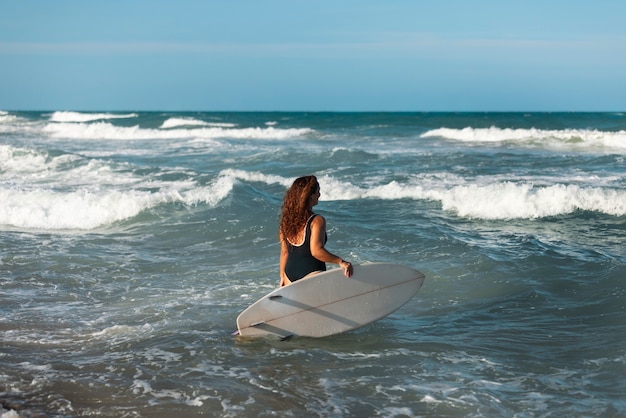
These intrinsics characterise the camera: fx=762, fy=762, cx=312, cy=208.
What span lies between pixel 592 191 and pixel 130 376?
11.6 meters

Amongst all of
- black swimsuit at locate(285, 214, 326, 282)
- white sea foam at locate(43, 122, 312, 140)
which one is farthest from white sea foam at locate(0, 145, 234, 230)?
white sea foam at locate(43, 122, 312, 140)

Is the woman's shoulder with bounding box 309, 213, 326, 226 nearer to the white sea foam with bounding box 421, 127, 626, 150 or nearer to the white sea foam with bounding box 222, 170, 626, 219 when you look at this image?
the white sea foam with bounding box 222, 170, 626, 219

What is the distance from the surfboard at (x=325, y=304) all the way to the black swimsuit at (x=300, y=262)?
0.31 ft

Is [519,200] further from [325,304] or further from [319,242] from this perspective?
[319,242]

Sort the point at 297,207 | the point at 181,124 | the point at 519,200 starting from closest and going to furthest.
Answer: the point at 297,207 < the point at 519,200 < the point at 181,124

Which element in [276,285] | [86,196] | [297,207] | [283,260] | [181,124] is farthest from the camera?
[181,124]

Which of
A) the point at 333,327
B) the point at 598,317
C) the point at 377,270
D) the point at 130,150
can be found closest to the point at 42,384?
the point at 333,327

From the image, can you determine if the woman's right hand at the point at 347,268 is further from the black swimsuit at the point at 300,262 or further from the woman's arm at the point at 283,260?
the woman's arm at the point at 283,260

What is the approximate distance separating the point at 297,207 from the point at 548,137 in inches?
1310

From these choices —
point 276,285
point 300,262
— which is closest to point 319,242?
point 300,262

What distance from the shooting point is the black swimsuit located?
6.35 m

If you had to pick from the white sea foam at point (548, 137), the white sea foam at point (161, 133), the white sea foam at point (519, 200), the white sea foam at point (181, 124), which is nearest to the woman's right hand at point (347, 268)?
the white sea foam at point (519, 200)

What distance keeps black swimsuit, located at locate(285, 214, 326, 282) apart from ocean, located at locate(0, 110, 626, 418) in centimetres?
61

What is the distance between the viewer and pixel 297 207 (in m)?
6.18
